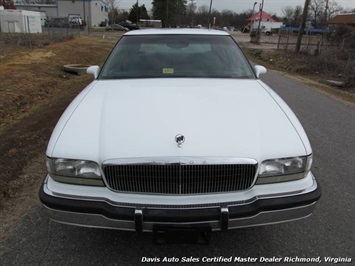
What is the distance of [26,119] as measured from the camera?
673cm

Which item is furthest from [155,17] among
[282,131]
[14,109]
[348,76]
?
[282,131]

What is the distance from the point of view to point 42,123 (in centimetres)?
618

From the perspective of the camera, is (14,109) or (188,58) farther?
(14,109)

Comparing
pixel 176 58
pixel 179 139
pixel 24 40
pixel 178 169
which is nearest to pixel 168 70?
pixel 176 58

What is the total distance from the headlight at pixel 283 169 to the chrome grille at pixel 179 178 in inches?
3.7

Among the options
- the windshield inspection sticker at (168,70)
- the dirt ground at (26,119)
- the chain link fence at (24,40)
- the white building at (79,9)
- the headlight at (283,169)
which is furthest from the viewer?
the white building at (79,9)

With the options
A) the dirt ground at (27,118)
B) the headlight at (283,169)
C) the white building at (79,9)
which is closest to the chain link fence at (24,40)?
the dirt ground at (27,118)

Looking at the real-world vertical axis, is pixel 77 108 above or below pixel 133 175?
above

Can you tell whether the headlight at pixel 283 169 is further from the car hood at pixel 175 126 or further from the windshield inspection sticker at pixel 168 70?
the windshield inspection sticker at pixel 168 70

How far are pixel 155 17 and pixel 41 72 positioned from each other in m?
73.3

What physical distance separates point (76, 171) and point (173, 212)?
74 cm

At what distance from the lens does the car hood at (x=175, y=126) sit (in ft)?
7.71

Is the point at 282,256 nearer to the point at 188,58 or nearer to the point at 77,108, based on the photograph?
the point at 77,108

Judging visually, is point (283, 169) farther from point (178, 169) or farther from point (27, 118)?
point (27, 118)
